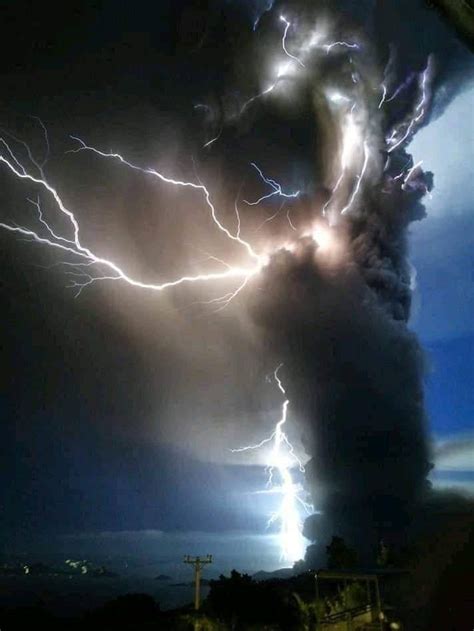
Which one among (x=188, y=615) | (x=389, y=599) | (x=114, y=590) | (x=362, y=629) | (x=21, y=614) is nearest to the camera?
(x=362, y=629)

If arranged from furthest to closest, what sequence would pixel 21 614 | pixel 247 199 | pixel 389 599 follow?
pixel 247 199 → pixel 21 614 → pixel 389 599

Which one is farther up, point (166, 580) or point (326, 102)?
point (326, 102)

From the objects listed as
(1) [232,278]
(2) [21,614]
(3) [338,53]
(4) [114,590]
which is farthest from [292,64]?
(4) [114,590]

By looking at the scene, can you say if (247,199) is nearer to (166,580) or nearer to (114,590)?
(114,590)

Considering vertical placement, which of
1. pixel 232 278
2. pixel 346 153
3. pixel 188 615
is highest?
pixel 346 153

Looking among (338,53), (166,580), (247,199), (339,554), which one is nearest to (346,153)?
(338,53)

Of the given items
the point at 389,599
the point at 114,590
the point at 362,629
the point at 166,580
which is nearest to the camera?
the point at 362,629

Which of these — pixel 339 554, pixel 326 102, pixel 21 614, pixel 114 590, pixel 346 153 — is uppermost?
pixel 326 102

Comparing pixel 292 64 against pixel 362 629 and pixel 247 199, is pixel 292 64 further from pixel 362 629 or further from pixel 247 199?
pixel 362 629

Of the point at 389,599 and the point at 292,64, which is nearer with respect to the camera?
the point at 389,599
